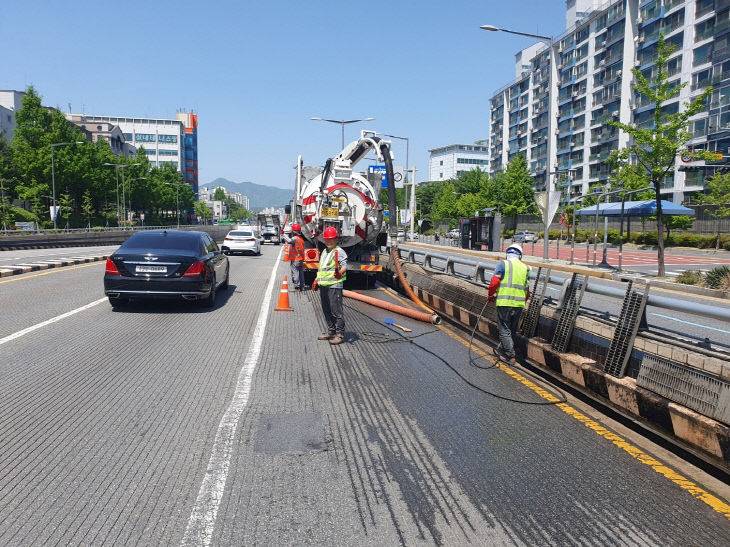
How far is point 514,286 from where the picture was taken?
24.7 ft

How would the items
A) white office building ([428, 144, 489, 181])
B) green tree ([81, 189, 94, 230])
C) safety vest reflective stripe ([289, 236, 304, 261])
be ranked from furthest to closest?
white office building ([428, 144, 489, 181]) < green tree ([81, 189, 94, 230]) < safety vest reflective stripe ([289, 236, 304, 261])

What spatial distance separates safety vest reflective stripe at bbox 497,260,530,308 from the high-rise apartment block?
118 feet

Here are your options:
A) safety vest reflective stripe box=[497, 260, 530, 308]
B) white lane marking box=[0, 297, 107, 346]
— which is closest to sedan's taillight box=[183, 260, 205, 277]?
white lane marking box=[0, 297, 107, 346]

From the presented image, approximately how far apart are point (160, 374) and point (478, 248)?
37.1 metres

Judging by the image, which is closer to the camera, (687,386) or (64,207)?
(687,386)

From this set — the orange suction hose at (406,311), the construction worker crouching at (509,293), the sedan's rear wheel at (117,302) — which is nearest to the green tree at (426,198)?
the orange suction hose at (406,311)

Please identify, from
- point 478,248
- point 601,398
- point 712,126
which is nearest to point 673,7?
→ point 712,126

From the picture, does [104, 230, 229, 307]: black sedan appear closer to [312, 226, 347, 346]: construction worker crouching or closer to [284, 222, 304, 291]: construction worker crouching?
[312, 226, 347, 346]: construction worker crouching

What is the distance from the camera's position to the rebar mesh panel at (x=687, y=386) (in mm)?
4391

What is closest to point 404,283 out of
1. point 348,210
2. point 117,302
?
point 348,210

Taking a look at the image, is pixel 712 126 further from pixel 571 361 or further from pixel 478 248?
pixel 571 361

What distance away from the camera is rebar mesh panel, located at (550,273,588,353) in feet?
23.0

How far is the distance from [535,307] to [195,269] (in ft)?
20.7

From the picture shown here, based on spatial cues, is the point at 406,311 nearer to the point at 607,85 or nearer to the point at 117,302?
the point at 117,302
